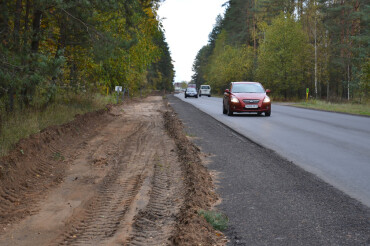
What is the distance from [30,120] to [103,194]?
6.04 m

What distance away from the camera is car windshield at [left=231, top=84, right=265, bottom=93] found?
70.1 feet

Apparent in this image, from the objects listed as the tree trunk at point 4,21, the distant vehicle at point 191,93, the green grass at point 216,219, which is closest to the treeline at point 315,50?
the distant vehicle at point 191,93

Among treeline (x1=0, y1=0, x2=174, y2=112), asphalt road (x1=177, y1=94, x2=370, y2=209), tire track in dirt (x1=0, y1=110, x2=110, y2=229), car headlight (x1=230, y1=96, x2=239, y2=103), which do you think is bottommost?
asphalt road (x1=177, y1=94, x2=370, y2=209)

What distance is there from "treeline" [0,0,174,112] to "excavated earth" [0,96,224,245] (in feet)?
5.26

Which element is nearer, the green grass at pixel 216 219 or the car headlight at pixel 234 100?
the green grass at pixel 216 219

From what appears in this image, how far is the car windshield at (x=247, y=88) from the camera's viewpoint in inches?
841

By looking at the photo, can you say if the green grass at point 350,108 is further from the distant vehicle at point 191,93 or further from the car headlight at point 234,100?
the distant vehicle at point 191,93

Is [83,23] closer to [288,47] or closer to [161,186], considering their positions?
[161,186]

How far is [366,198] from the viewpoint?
214 inches

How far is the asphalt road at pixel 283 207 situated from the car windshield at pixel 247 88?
43.7 feet

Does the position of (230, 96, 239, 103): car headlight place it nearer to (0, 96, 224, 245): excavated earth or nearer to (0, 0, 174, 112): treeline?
(0, 0, 174, 112): treeline

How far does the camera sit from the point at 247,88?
21656 mm

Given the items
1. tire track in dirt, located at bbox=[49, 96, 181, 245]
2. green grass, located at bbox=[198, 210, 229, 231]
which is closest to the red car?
tire track in dirt, located at bbox=[49, 96, 181, 245]

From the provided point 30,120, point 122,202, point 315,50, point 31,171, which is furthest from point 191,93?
point 122,202
